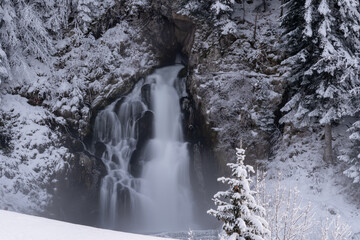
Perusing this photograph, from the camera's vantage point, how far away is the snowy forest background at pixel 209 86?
50.0 feet

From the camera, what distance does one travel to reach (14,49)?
1973cm

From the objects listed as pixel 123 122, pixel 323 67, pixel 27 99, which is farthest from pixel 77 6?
pixel 323 67

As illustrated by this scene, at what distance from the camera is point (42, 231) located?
292 inches

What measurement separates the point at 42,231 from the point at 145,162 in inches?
513

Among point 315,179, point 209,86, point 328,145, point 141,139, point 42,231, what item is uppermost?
point 209,86

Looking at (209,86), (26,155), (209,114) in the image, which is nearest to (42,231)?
(26,155)

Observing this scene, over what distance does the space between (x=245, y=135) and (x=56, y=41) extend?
48.1 feet

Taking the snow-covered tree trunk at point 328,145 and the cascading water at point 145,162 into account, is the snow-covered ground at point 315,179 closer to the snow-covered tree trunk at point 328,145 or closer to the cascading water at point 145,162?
the snow-covered tree trunk at point 328,145

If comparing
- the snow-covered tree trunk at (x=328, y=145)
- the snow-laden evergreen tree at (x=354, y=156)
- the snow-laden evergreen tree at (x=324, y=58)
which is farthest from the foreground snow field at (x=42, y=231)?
the snow-covered tree trunk at (x=328, y=145)

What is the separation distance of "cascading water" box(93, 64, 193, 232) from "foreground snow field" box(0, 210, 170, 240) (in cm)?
1091

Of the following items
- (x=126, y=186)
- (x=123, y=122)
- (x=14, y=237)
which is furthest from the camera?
(x=123, y=122)

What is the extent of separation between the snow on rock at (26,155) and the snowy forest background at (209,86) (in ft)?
0.18

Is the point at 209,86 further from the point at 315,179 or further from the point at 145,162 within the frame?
the point at 315,179

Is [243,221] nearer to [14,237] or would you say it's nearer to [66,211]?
[14,237]
